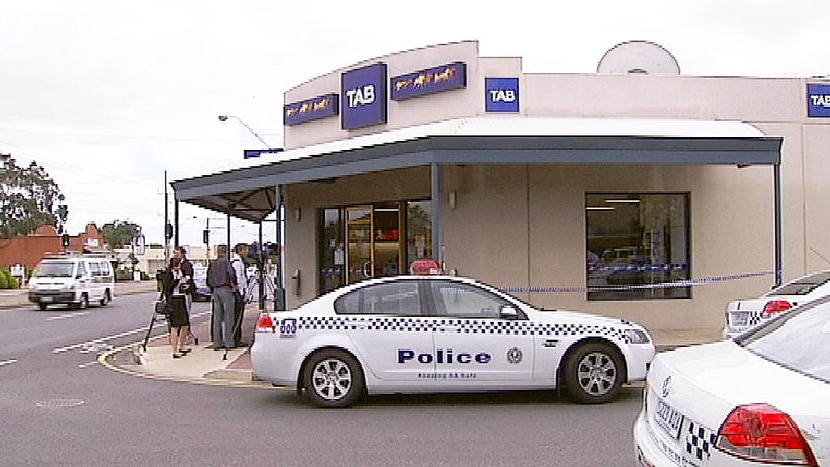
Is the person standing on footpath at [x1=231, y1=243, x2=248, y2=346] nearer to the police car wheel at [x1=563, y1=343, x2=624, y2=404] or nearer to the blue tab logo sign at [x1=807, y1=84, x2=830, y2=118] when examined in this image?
the police car wheel at [x1=563, y1=343, x2=624, y2=404]

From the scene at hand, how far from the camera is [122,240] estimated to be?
411 ft

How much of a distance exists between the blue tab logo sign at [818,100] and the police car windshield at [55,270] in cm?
2449

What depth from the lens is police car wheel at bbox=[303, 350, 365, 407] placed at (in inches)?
415

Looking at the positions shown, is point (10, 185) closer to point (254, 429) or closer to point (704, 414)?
point (254, 429)

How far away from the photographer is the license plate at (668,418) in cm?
454

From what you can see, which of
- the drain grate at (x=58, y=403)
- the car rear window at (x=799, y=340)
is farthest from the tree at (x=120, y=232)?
the car rear window at (x=799, y=340)

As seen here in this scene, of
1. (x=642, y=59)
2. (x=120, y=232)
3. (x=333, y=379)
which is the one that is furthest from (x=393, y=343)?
(x=120, y=232)

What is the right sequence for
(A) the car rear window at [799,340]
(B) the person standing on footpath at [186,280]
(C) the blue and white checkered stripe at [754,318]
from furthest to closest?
(B) the person standing on footpath at [186,280]
(C) the blue and white checkered stripe at [754,318]
(A) the car rear window at [799,340]

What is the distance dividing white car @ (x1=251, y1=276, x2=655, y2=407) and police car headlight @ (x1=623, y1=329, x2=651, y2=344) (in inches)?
0.6

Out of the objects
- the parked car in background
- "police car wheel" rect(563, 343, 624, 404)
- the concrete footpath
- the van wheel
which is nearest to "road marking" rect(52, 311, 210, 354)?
the concrete footpath

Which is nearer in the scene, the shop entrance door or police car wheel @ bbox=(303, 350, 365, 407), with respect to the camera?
police car wheel @ bbox=(303, 350, 365, 407)

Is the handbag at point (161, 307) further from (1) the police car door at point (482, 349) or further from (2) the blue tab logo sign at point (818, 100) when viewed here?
(2) the blue tab logo sign at point (818, 100)

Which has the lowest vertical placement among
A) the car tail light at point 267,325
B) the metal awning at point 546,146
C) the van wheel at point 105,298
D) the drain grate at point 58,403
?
the drain grate at point 58,403

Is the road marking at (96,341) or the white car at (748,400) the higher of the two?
the white car at (748,400)
